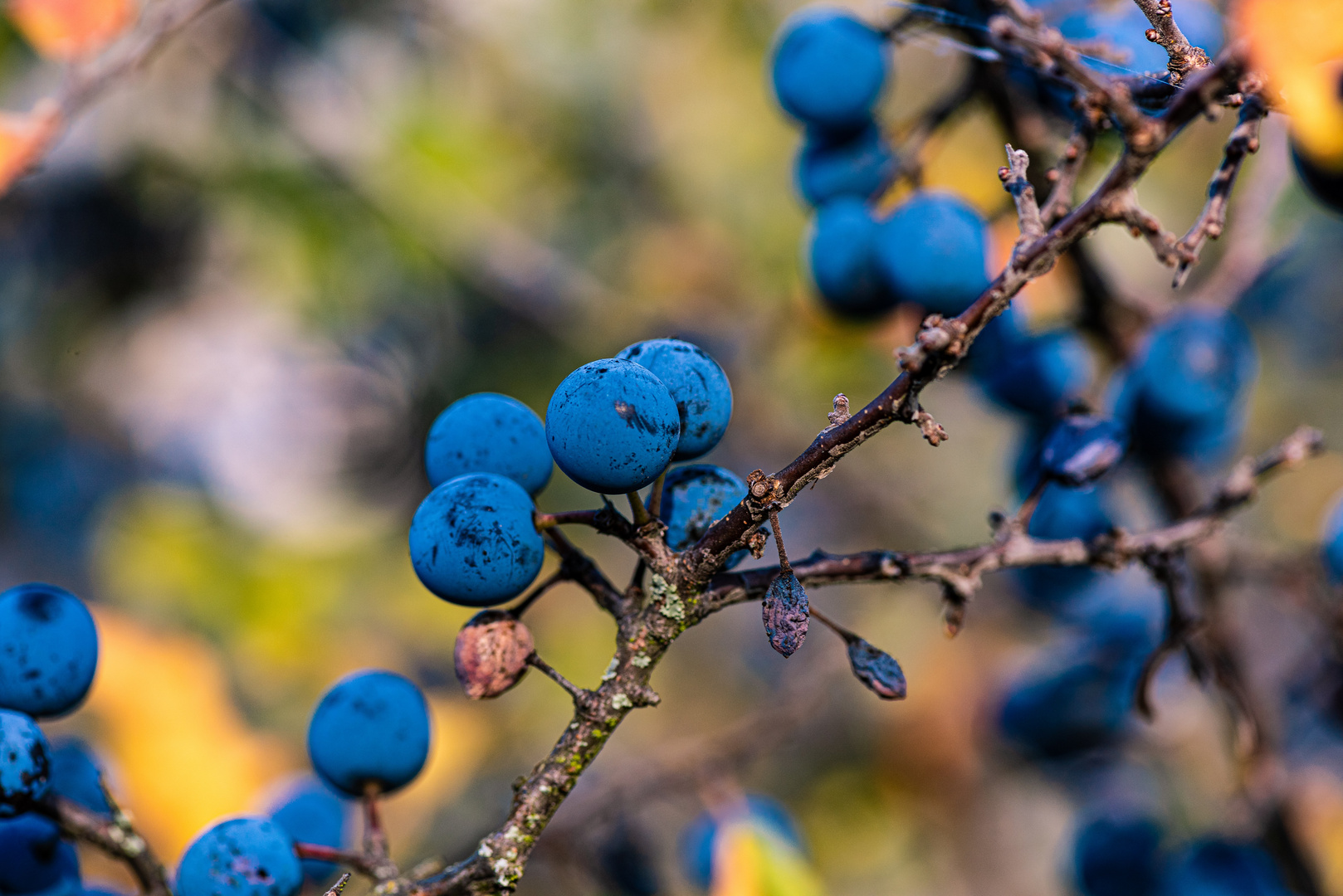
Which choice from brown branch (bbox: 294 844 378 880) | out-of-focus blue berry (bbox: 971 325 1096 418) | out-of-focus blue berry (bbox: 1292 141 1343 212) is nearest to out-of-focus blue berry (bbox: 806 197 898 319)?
out-of-focus blue berry (bbox: 971 325 1096 418)

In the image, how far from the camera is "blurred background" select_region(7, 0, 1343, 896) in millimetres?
2119

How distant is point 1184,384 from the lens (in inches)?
47.7

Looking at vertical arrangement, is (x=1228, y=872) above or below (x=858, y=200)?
below

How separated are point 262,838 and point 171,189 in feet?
7.13

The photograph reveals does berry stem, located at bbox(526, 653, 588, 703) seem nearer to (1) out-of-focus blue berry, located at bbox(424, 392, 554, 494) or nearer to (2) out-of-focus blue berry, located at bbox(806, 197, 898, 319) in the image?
(1) out-of-focus blue berry, located at bbox(424, 392, 554, 494)

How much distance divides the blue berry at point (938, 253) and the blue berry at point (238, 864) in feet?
2.58

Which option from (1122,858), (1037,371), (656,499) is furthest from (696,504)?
(1122,858)

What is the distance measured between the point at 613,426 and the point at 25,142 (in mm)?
858

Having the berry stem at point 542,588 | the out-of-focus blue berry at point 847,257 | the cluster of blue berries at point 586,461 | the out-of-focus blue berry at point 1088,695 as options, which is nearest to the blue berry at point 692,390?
the cluster of blue berries at point 586,461

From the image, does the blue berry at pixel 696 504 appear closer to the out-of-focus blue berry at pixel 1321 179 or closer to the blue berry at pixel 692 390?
the blue berry at pixel 692 390

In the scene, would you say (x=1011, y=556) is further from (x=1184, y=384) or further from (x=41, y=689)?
(x=41, y=689)

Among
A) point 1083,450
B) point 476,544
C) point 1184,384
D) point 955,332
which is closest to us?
point 955,332

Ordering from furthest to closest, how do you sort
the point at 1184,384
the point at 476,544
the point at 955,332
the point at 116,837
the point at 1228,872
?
the point at 1228,872
the point at 1184,384
the point at 116,837
the point at 476,544
the point at 955,332

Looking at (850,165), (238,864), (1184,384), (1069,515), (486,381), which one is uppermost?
(486,381)
